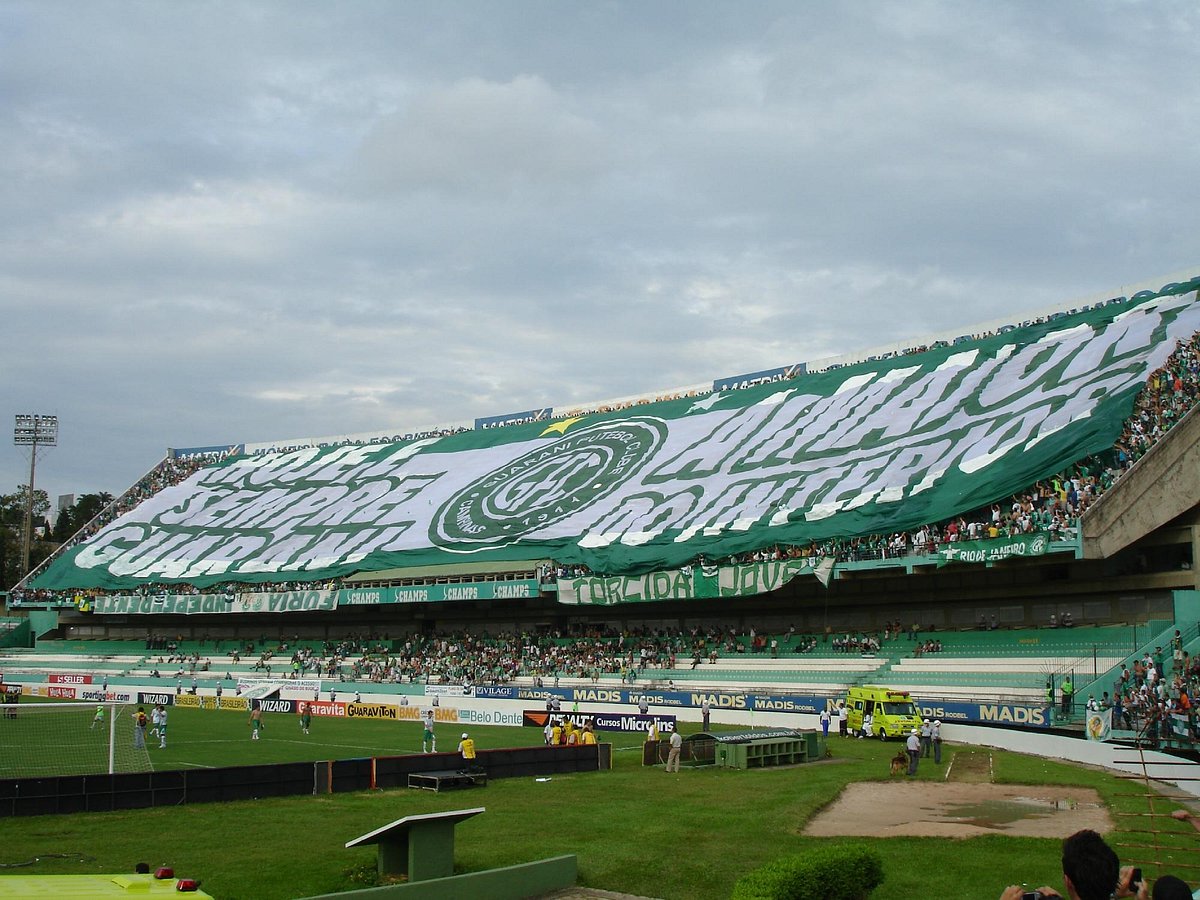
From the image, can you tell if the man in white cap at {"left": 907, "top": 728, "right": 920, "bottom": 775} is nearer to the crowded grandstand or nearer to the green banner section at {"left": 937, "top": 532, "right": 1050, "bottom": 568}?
the crowded grandstand

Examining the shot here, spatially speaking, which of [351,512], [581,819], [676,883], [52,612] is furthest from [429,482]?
[676,883]

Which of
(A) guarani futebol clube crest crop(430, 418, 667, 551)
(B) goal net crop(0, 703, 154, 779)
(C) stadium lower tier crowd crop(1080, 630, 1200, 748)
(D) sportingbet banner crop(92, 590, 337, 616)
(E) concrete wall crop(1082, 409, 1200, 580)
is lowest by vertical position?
(B) goal net crop(0, 703, 154, 779)

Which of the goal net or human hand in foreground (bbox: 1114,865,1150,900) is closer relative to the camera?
human hand in foreground (bbox: 1114,865,1150,900)

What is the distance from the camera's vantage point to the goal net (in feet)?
96.9

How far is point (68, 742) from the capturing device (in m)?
A: 37.3

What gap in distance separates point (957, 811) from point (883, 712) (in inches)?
606

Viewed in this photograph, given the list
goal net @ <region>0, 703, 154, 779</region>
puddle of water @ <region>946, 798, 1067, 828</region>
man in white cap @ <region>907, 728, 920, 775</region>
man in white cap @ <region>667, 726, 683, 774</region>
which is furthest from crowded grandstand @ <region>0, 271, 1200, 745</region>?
goal net @ <region>0, 703, 154, 779</region>

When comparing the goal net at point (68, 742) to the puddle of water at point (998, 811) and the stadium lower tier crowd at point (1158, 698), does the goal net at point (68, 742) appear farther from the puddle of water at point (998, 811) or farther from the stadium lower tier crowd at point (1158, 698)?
the stadium lower tier crowd at point (1158, 698)

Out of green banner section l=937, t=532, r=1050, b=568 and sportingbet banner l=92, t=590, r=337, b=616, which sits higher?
green banner section l=937, t=532, r=1050, b=568

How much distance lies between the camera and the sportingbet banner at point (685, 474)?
1881 inches

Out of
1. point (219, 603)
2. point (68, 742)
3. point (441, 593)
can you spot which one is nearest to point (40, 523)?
point (219, 603)

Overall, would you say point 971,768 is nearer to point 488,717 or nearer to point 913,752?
point 913,752

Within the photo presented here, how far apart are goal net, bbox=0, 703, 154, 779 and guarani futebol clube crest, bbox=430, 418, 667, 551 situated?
23.3 meters

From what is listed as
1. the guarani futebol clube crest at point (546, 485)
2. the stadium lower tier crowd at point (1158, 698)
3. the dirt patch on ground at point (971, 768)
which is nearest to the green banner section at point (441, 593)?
the guarani futebol clube crest at point (546, 485)
